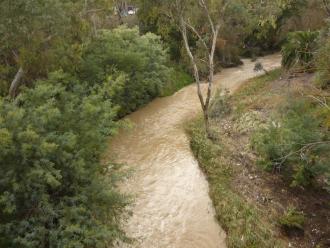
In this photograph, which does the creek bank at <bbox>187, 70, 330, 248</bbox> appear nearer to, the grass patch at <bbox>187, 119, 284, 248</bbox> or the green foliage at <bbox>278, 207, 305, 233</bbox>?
the grass patch at <bbox>187, 119, 284, 248</bbox>

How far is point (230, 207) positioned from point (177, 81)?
50.5 feet

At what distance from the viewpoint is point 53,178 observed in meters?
8.28

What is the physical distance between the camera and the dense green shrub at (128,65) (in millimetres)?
19047

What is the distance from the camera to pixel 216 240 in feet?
35.8

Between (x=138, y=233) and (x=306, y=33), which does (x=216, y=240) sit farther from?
(x=306, y=33)

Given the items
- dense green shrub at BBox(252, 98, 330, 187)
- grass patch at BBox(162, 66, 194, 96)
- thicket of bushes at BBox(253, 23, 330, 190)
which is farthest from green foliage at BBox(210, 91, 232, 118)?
grass patch at BBox(162, 66, 194, 96)

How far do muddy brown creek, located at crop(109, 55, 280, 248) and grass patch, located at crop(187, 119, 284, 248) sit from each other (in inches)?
10.5

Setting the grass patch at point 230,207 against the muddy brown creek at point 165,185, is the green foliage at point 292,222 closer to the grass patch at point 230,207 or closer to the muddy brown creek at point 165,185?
the grass patch at point 230,207

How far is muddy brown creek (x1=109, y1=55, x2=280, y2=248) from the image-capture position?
11.1 metres

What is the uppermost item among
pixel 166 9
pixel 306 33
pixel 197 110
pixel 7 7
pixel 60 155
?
pixel 7 7

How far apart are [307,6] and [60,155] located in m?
24.3

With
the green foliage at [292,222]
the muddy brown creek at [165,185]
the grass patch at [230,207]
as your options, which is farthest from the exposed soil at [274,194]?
the muddy brown creek at [165,185]

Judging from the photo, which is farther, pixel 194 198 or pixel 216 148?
pixel 216 148

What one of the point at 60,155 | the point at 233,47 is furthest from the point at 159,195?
the point at 233,47
